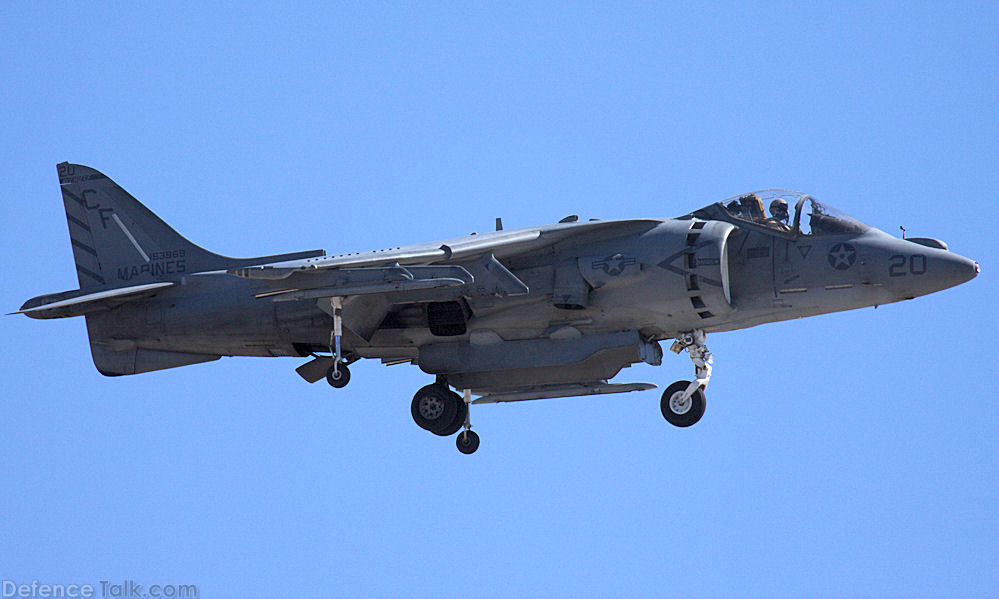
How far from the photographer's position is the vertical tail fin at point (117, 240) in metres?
19.5

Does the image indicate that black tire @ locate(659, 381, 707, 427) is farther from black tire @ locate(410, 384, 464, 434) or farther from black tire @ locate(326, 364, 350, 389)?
black tire @ locate(326, 364, 350, 389)

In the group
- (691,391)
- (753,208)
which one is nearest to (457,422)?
(691,391)

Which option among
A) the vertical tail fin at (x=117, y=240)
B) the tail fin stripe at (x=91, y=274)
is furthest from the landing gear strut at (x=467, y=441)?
the tail fin stripe at (x=91, y=274)

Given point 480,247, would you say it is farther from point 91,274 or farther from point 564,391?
point 91,274

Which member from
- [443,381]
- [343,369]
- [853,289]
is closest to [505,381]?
[443,381]

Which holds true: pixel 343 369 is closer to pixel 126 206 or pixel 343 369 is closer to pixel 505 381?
pixel 505 381

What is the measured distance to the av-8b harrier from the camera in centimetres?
1659

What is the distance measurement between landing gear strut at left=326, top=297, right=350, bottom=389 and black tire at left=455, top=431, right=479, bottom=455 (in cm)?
182

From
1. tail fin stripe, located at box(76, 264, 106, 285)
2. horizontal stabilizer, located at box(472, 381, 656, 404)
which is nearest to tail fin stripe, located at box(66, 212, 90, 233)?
tail fin stripe, located at box(76, 264, 106, 285)

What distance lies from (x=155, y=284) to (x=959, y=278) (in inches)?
394

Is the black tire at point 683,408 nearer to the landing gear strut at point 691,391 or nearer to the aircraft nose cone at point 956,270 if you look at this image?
the landing gear strut at point 691,391

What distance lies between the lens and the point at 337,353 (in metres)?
17.1

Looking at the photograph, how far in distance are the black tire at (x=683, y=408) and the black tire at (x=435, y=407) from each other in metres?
2.70

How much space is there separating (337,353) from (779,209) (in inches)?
215
